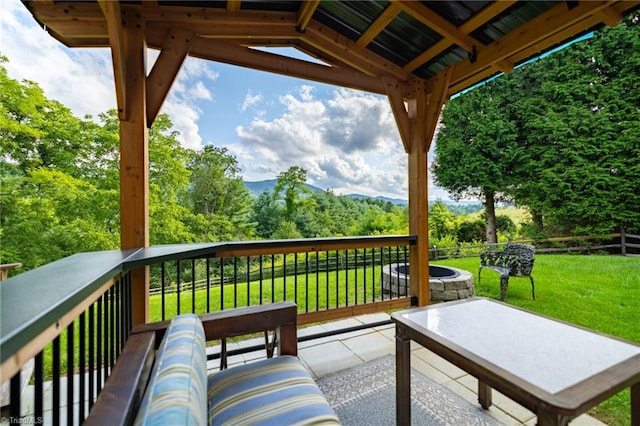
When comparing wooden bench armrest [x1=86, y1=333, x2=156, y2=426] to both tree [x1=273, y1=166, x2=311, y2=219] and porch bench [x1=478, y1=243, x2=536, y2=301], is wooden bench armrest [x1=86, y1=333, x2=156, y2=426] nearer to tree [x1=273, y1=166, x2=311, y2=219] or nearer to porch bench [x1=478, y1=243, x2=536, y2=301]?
porch bench [x1=478, y1=243, x2=536, y2=301]

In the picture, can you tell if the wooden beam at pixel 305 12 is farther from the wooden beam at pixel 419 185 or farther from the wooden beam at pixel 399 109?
the wooden beam at pixel 419 185

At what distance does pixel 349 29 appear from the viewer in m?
2.80

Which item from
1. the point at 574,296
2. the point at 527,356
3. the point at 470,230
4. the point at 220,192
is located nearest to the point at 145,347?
the point at 527,356

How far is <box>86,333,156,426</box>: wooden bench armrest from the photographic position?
0.65 metres

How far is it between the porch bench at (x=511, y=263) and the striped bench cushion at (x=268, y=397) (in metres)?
3.81

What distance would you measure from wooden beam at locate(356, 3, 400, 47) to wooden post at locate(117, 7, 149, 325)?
74.0 inches

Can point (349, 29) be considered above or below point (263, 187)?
above

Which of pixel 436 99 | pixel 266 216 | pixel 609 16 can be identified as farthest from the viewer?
pixel 266 216

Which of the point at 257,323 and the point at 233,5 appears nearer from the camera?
the point at 257,323

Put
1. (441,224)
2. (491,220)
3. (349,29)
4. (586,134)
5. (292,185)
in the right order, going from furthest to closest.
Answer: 1. (292,185)
2. (441,224)
3. (491,220)
4. (586,134)
5. (349,29)

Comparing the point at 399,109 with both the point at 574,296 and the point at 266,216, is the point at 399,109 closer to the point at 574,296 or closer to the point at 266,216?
the point at 574,296

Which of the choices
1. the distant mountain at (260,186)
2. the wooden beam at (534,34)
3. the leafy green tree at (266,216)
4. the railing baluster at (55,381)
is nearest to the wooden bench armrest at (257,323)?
the railing baluster at (55,381)

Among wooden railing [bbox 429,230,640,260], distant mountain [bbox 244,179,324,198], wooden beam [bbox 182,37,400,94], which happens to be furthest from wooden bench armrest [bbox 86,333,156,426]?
distant mountain [bbox 244,179,324,198]

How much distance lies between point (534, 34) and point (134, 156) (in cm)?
328
